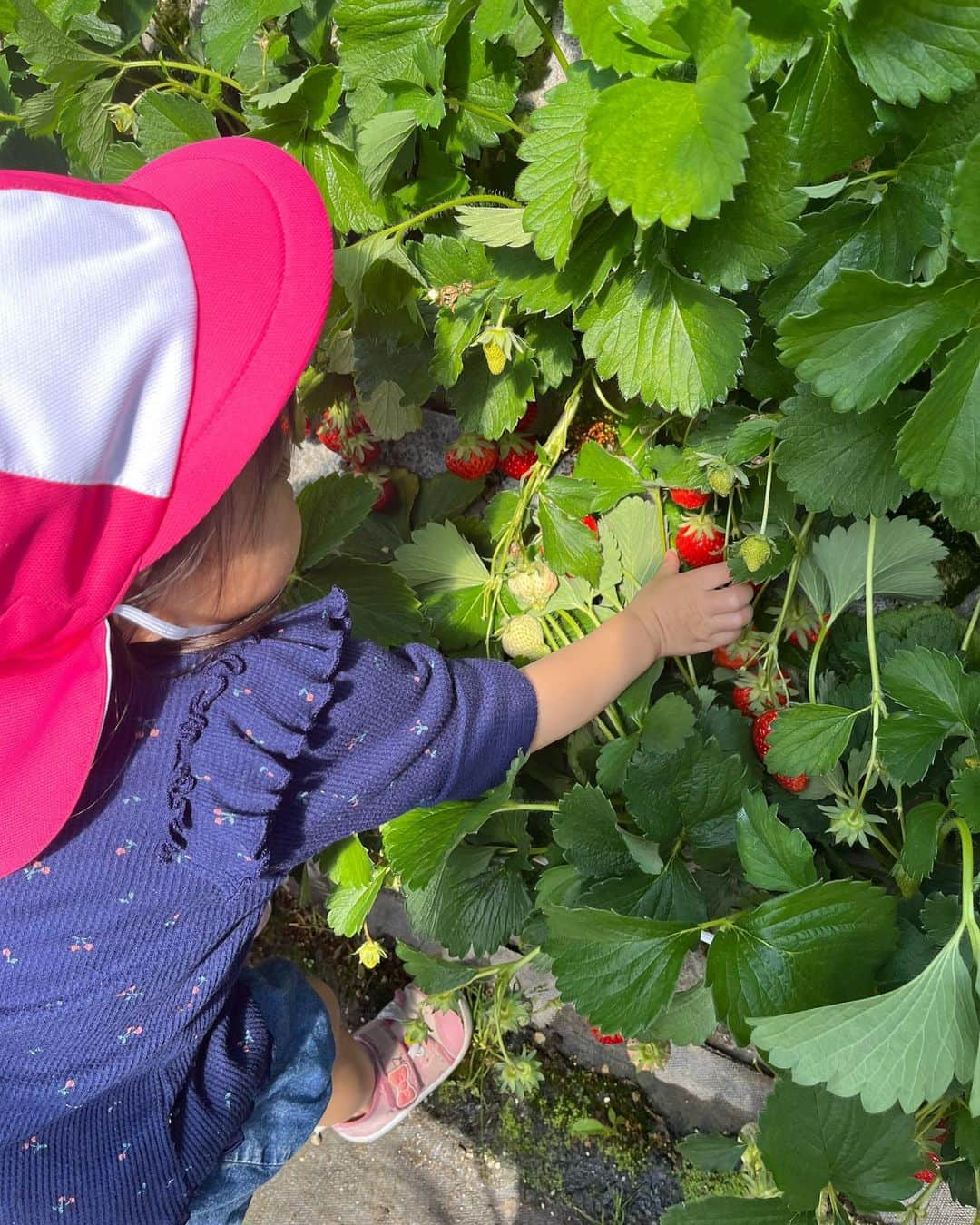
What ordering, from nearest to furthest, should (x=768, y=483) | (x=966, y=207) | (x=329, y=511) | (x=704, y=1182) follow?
(x=966, y=207)
(x=768, y=483)
(x=329, y=511)
(x=704, y=1182)

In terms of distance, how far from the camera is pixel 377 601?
120 centimetres

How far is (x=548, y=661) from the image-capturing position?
3.45 ft

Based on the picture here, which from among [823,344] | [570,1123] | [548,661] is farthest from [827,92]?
[570,1123]

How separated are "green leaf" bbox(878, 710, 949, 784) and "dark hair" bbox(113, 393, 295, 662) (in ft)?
1.79

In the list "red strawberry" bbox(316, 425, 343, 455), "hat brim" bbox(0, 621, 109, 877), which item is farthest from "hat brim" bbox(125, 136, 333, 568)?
"red strawberry" bbox(316, 425, 343, 455)

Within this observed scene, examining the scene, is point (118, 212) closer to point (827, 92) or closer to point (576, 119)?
point (576, 119)

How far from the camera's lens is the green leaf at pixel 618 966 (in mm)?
842

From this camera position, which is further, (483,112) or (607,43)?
(483,112)

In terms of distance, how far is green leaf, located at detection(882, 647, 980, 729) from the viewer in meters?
0.80

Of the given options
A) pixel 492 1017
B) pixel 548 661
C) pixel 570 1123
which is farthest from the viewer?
pixel 570 1123

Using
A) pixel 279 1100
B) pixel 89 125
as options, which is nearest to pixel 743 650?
pixel 279 1100

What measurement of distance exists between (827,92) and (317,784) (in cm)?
70

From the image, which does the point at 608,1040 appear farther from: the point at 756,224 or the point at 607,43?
the point at 607,43

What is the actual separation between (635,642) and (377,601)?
0.32 metres
